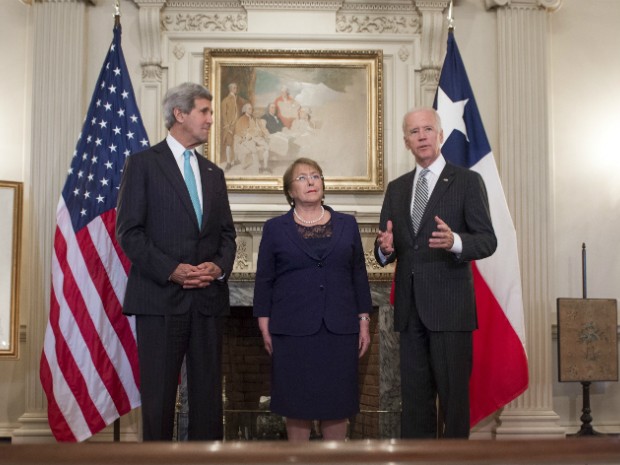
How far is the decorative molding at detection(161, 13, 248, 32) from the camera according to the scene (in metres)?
5.24

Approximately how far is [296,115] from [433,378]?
243 centimetres

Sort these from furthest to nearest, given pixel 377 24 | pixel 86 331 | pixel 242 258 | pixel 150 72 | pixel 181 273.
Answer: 1. pixel 377 24
2. pixel 150 72
3. pixel 242 258
4. pixel 86 331
5. pixel 181 273

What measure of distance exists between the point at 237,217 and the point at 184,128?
Answer: 5.12 ft

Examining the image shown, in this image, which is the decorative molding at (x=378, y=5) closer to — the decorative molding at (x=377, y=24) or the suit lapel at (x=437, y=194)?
the decorative molding at (x=377, y=24)

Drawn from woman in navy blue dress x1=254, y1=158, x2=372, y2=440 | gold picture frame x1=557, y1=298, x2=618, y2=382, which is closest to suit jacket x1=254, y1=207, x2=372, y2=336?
woman in navy blue dress x1=254, y1=158, x2=372, y2=440

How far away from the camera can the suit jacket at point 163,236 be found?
3.26 meters

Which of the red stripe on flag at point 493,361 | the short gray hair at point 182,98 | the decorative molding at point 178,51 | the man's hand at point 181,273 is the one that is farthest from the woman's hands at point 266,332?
the decorative molding at point 178,51

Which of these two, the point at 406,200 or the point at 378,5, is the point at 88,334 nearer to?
the point at 406,200

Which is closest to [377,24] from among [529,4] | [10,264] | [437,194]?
[529,4]

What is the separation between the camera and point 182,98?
3480 millimetres

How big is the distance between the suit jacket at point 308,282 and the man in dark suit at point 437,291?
0.18m

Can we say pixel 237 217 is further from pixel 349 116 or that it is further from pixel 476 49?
pixel 476 49

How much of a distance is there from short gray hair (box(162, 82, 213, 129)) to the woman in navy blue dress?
1.70 ft

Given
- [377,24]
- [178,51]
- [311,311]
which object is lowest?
[311,311]
